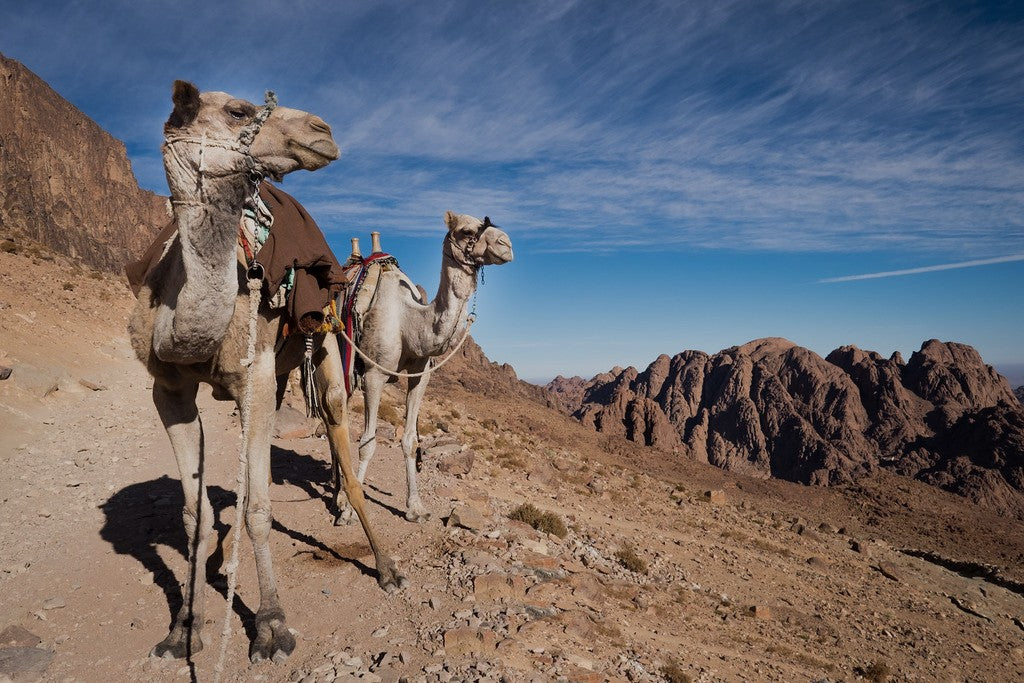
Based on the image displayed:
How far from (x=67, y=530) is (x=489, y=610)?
16.2ft

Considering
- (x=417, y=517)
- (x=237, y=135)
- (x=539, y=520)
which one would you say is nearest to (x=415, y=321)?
(x=417, y=517)

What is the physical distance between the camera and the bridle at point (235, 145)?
291 centimetres

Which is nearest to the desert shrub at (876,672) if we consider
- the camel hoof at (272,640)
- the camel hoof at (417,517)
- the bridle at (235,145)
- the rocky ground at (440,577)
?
the rocky ground at (440,577)

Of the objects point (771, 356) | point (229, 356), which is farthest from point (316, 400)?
point (771, 356)

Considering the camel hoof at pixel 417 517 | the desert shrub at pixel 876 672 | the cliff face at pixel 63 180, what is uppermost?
the cliff face at pixel 63 180

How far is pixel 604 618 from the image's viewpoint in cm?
588

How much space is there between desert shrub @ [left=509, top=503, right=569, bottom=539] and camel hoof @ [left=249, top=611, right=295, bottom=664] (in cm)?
473

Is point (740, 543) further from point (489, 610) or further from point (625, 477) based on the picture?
point (489, 610)

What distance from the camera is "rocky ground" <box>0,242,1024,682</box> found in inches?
177

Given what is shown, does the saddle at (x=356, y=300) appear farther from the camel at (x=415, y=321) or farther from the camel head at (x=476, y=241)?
the camel head at (x=476, y=241)

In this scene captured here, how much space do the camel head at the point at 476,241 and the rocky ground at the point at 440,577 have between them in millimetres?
3263

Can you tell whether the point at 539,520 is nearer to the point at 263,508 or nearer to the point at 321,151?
the point at 263,508

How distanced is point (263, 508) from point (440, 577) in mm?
2147

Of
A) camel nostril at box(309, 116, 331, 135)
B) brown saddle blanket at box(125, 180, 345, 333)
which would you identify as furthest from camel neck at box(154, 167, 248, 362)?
brown saddle blanket at box(125, 180, 345, 333)
